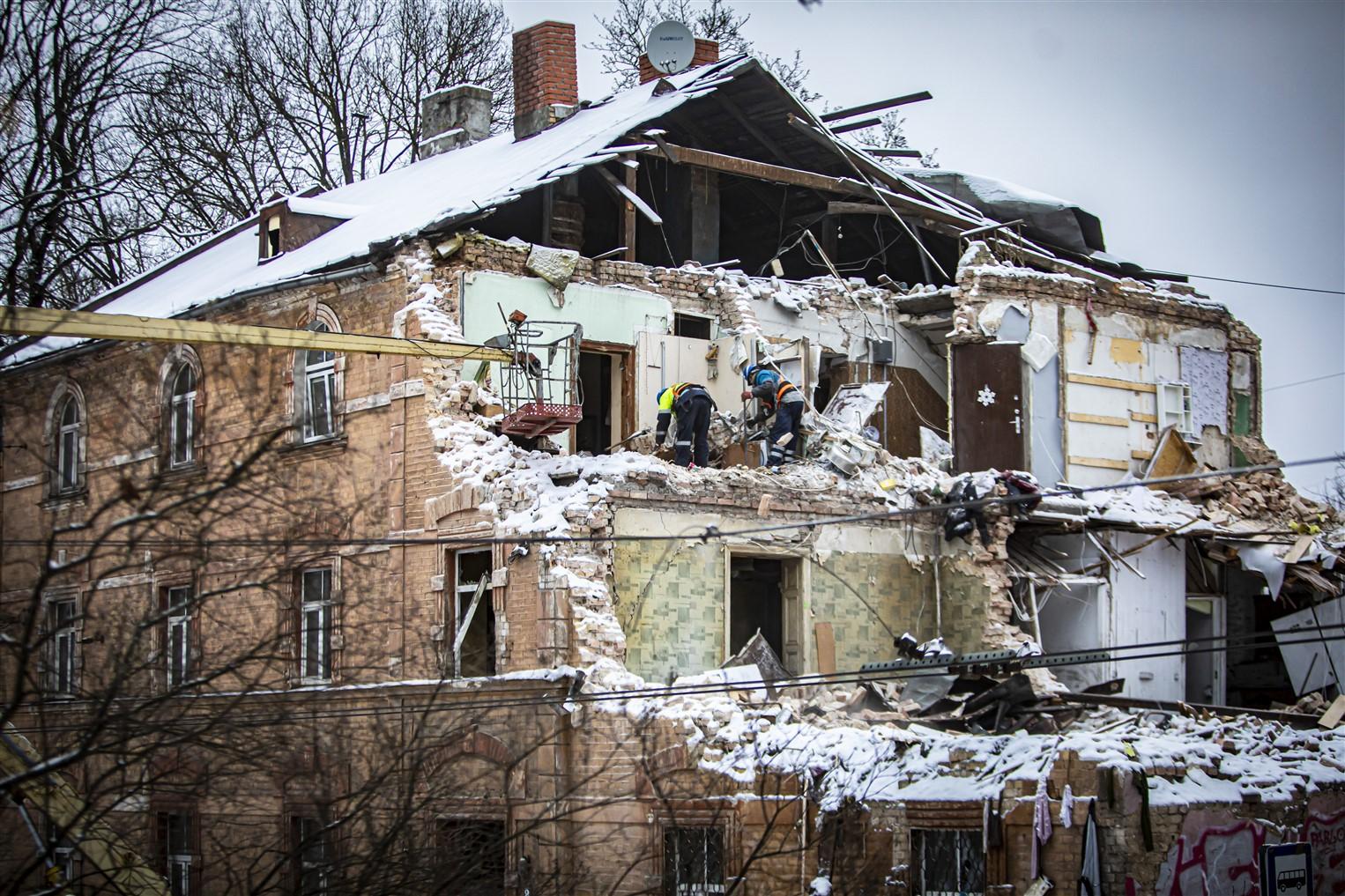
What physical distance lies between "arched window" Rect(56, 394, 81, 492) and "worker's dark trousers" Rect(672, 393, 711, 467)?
1074 centimetres

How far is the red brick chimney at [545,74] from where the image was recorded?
27.5 meters

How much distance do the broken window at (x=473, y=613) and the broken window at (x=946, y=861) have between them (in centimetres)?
556

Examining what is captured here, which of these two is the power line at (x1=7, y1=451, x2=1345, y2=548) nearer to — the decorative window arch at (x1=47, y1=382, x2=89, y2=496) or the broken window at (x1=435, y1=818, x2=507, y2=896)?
the broken window at (x1=435, y1=818, x2=507, y2=896)

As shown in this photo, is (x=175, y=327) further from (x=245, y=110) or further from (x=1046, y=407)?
(x=245, y=110)

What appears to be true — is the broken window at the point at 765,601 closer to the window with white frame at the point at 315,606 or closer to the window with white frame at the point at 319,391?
the window with white frame at the point at 315,606

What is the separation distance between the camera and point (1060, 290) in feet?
81.3

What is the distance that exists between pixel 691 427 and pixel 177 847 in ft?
30.4

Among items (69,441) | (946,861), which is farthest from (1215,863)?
(69,441)

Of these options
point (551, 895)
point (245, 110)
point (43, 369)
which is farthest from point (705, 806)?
point (245, 110)

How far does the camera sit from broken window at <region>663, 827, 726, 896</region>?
18.7 metres

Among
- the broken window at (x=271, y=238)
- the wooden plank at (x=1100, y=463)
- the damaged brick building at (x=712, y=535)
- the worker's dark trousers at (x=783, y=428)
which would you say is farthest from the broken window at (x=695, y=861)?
the broken window at (x=271, y=238)

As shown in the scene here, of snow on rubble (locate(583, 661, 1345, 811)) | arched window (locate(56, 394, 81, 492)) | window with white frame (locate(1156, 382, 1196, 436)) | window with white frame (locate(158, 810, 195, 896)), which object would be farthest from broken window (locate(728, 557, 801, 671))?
arched window (locate(56, 394, 81, 492))

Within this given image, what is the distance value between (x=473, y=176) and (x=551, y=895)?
35.9ft

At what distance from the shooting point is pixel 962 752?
18219 mm
